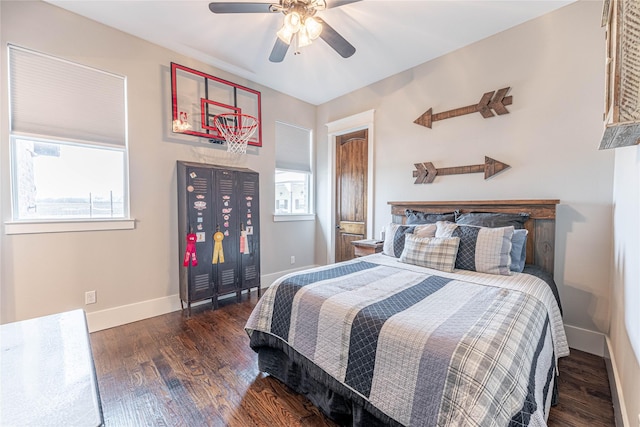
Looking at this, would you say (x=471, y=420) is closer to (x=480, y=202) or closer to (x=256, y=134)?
(x=480, y=202)

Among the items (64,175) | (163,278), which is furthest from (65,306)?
(64,175)

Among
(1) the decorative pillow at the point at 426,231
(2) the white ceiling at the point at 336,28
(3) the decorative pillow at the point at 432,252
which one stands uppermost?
(2) the white ceiling at the point at 336,28

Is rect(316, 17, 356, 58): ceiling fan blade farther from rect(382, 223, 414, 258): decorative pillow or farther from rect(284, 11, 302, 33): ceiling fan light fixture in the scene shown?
rect(382, 223, 414, 258): decorative pillow

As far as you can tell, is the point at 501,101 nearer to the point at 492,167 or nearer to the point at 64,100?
the point at 492,167

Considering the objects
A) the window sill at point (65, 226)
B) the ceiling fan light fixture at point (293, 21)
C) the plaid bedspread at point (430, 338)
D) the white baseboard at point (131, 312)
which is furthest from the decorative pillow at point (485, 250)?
the window sill at point (65, 226)

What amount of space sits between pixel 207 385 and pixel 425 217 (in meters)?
2.57

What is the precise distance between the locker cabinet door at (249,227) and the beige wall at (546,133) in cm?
208

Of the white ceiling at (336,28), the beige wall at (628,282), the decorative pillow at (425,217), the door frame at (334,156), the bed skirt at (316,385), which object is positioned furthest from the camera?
the door frame at (334,156)

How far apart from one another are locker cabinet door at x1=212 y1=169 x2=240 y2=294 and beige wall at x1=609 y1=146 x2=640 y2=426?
10.6 feet

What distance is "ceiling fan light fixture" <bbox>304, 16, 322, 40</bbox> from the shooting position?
1958 mm

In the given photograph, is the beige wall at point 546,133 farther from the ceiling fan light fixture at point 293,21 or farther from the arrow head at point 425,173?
the ceiling fan light fixture at point 293,21

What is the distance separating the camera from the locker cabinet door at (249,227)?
3375 mm

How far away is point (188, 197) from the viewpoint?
2.92 m

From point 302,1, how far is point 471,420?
2.55 metres
